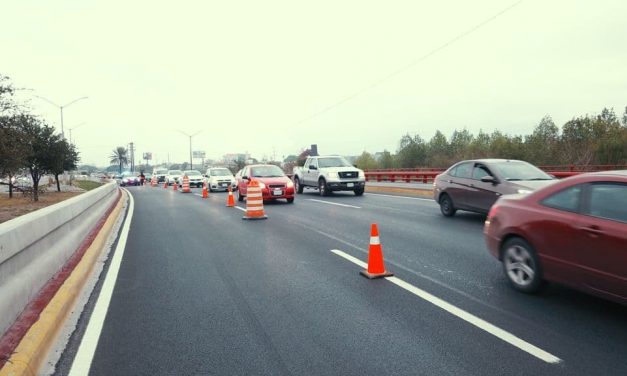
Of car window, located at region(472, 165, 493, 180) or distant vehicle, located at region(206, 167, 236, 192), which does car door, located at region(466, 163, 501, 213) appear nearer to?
car window, located at region(472, 165, 493, 180)

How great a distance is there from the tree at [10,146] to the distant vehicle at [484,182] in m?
14.3

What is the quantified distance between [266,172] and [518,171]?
1050 cm

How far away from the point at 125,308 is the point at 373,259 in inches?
120

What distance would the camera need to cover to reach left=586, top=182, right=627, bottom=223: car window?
14.1 ft

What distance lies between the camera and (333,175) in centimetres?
2081

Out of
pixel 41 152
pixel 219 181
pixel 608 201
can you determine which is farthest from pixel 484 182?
pixel 41 152

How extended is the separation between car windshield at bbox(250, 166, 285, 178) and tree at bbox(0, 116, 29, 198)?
839 centimetres

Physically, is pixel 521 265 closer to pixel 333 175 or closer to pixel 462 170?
pixel 462 170

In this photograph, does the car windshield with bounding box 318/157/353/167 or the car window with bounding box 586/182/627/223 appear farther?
the car windshield with bounding box 318/157/353/167


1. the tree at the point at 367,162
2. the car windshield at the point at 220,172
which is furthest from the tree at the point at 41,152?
the tree at the point at 367,162

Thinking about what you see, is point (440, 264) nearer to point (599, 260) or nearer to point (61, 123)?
point (599, 260)

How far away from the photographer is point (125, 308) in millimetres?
5035

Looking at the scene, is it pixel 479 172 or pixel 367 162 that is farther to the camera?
pixel 367 162

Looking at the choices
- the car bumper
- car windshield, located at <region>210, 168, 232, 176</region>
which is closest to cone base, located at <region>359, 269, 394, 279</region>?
the car bumper
